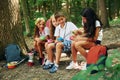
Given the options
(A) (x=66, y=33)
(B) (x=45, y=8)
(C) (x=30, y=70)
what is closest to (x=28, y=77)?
(C) (x=30, y=70)

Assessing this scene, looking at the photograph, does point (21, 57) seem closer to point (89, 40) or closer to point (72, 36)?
point (72, 36)

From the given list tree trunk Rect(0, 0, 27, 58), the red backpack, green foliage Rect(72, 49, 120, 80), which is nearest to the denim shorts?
the red backpack

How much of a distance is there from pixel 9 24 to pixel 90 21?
2.47m

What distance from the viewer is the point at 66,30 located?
230 inches

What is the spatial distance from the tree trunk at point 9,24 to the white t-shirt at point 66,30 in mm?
1510

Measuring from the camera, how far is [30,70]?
6090 millimetres

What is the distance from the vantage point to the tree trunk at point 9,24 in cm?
682

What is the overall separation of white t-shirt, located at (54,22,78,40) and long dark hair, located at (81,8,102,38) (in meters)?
0.58

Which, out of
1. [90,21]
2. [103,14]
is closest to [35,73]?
[90,21]

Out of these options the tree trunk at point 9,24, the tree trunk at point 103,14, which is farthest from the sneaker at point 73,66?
the tree trunk at point 103,14

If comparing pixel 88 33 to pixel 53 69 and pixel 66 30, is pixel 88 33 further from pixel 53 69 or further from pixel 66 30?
pixel 53 69

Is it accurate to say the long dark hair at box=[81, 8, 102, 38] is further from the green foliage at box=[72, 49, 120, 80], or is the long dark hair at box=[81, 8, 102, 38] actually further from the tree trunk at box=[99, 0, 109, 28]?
the tree trunk at box=[99, 0, 109, 28]

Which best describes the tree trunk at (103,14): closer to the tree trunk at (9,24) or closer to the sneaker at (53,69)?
the tree trunk at (9,24)

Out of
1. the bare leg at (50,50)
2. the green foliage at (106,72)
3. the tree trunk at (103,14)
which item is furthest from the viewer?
the tree trunk at (103,14)
